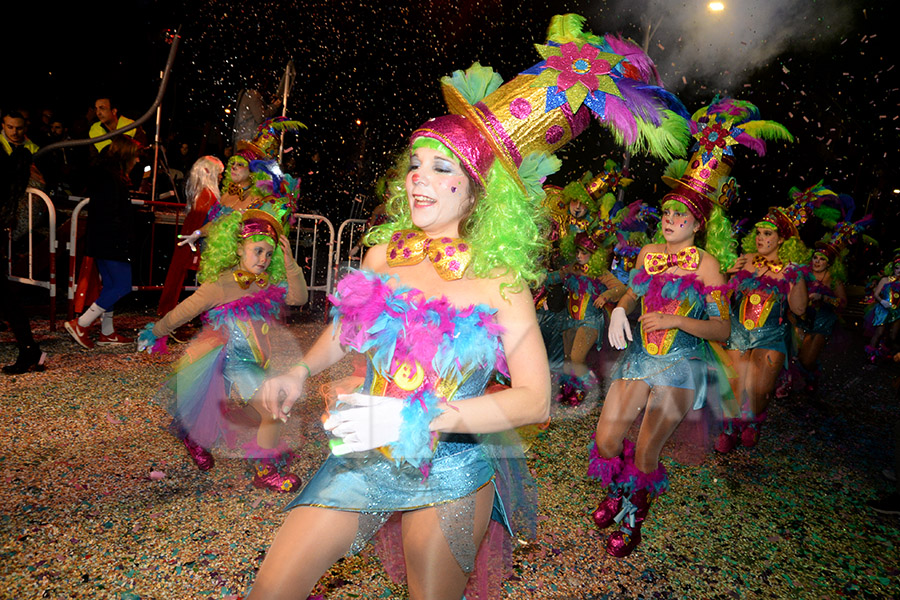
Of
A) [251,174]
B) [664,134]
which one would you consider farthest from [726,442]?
[251,174]

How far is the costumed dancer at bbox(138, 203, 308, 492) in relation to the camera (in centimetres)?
334

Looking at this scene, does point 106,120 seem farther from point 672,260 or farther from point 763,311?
point 763,311

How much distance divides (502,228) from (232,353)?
227 centimetres

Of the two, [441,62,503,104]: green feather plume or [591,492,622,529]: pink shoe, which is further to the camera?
[591,492,622,529]: pink shoe

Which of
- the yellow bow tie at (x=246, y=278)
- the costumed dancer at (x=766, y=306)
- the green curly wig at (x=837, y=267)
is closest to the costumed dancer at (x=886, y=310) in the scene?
the green curly wig at (x=837, y=267)

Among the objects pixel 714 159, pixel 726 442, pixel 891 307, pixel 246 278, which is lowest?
pixel 726 442

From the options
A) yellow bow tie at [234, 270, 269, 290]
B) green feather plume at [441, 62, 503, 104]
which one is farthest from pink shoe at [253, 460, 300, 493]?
green feather plume at [441, 62, 503, 104]

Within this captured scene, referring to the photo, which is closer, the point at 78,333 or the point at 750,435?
the point at 750,435

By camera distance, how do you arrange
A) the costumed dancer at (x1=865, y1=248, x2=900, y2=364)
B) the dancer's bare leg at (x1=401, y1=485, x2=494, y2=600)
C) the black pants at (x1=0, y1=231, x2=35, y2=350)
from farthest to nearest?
the costumed dancer at (x1=865, y1=248, x2=900, y2=364), the black pants at (x1=0, y1=231, x2=35, y2=350), the dancer's bare leg at (x1=401, y1=485, x2=494, y2=600)

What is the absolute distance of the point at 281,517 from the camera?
3.05 meters

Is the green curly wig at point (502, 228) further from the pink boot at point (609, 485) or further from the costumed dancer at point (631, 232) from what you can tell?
the costumed dancer at point (631, 232)

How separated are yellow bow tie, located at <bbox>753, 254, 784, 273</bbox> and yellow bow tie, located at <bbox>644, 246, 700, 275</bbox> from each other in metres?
2.49

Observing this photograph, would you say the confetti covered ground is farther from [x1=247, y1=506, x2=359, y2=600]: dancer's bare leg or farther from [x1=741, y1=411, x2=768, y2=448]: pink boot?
[x1=247, y1=506, x2=359, y2=600]: dancer's bare leg

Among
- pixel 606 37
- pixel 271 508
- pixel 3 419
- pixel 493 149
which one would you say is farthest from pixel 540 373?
pixel 3 419
